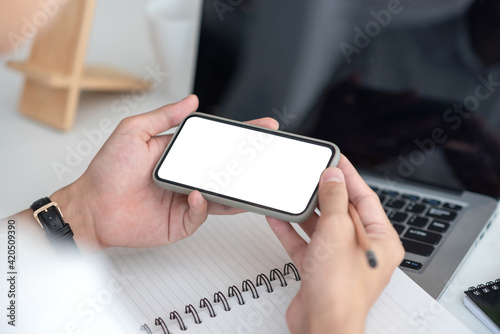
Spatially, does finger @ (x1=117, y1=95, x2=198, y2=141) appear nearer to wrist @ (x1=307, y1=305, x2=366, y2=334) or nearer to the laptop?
the laptop

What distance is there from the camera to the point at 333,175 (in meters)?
0.51

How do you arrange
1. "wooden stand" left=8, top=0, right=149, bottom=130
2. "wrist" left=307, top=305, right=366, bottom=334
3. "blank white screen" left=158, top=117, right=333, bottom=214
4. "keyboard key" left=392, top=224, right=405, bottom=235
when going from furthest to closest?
"wooden stand" left=8, top=0, right=149, bottom=130, "keyboard key" left=392, top=224, right=405, bottom=235, "blank white screen" left=158, top=117, right=333, bottom=214, "wrist" left=307, top=305, right=366, bottom=334

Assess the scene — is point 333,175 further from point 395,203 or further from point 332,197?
point 395,203

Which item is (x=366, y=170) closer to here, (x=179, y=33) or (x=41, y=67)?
(x=179, y=33)

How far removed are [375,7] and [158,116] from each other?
0.31 meters

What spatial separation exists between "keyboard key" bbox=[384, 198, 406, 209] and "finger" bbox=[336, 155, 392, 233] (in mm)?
162

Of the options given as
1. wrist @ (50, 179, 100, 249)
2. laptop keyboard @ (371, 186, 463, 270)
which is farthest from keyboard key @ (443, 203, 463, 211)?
wrist @ (50, 179, 100, 249)

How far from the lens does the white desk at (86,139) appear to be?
0.61 meters

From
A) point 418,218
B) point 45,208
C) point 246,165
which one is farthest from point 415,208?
point 45,208

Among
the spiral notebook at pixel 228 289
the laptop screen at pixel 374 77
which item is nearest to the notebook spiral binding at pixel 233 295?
the spiral notebook at pixel 228 289

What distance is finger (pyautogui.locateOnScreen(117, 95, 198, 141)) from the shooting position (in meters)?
0.61

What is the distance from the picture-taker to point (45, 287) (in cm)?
57

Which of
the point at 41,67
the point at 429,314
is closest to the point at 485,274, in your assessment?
the point at 429,314

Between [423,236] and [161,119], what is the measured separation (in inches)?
13.5
